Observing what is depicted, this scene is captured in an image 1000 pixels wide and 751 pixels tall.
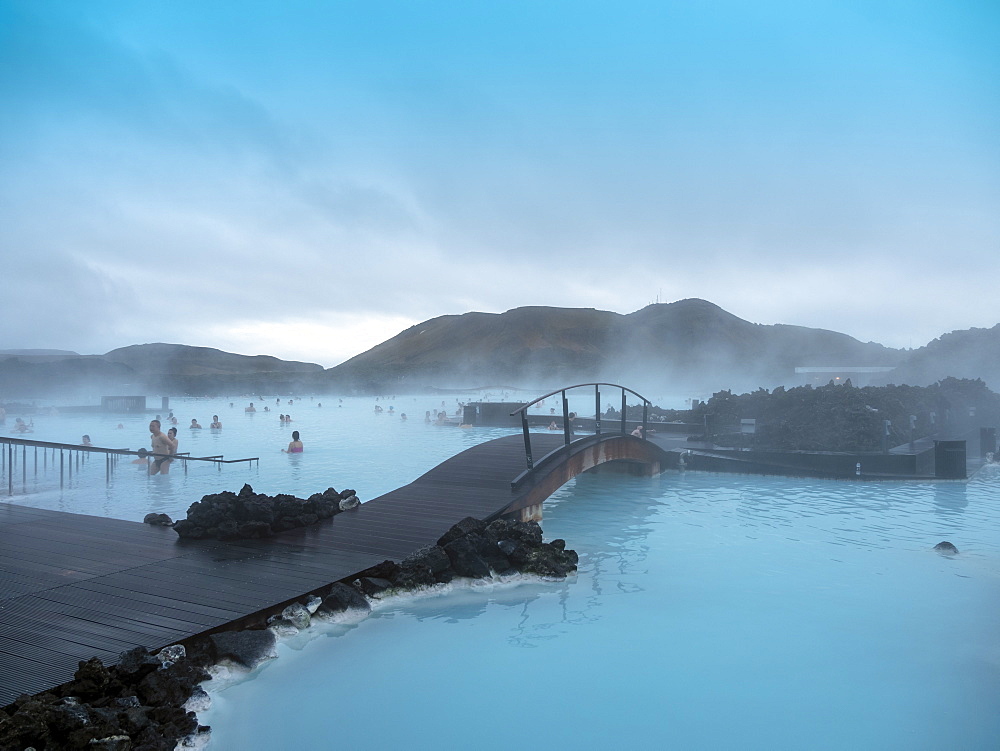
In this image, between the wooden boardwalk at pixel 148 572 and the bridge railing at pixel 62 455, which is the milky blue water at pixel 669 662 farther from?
the bridge railing at pixel 62 455

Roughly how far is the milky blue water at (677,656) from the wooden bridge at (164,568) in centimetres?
51

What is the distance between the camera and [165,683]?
2.99 metres

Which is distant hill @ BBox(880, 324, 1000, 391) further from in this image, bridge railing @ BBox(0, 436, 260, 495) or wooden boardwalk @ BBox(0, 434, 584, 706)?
wooden boardwalk @ BBox(0, 434, 584, 706)

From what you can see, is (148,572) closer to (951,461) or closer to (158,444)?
(158,444)

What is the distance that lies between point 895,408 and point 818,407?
3.47 metres

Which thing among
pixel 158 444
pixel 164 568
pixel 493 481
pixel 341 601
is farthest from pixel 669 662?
pixel 158 444

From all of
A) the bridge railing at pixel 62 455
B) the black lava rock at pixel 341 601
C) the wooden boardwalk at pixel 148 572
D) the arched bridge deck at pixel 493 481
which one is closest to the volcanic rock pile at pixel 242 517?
the wooden boardwalk at pixel 148 572

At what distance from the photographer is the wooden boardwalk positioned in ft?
10.7

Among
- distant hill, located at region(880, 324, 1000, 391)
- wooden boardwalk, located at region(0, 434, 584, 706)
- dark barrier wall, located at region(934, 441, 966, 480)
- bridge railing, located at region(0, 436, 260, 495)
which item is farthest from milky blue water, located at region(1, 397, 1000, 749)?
distant hill, located at region(880, 324, 1000, 391)

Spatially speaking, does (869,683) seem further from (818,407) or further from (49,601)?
(818,407)

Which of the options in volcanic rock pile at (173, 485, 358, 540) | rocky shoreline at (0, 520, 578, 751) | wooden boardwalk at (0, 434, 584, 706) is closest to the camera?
rocky shoreline at (0, 520, 578, 751)

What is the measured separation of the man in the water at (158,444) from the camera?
12.0 meters

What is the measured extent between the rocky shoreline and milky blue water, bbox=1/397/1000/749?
128 millimetres

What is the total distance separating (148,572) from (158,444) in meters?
8.87
